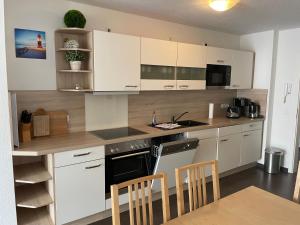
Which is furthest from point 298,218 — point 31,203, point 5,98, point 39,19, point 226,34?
point 226,34

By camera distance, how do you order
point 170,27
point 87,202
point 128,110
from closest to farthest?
point 87,202, point 128,110, point 170,27

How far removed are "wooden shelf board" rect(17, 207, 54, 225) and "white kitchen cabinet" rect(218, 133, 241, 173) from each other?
7.66 ft

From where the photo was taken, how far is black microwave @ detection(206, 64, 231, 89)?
11.3 ft

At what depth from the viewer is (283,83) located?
12.4ft

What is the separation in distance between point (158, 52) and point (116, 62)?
0.59 metres

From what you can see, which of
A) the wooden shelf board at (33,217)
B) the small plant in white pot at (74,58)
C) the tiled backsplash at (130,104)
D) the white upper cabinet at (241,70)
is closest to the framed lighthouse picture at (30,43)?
the small plant in white pot at (74,58)

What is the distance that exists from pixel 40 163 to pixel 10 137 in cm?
59

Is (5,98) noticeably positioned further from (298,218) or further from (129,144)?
(298,218)

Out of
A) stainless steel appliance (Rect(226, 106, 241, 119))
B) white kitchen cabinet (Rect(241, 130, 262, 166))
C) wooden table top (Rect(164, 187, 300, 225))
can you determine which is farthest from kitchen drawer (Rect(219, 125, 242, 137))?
wooden table top (Rect(164, 187, 300, 225))

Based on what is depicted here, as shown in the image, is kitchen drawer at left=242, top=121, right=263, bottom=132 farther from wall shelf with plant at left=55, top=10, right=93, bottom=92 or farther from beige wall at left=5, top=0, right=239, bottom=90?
wall shelf with plant at left=55, top=10, right=93, bottom=92

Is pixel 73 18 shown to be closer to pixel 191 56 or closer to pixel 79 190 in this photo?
pixel 191 56

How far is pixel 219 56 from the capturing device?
11.5 ft

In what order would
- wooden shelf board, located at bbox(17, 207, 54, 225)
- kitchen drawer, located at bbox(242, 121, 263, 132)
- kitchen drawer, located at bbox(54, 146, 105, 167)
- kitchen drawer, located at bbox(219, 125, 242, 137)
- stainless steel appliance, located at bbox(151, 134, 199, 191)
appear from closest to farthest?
kitchen drawer, located at bbox(54, 146, 105, 167)
wooden shelf board, located at bbox(17, 207, 54, 225)
stainless steel appliance, located at bbox(151, 134, 199, 191)
kitchen drawer, located at bbox(219, 125, 242, 137)
kitchen drawer, located at bbox(242, 121, 263, 132)

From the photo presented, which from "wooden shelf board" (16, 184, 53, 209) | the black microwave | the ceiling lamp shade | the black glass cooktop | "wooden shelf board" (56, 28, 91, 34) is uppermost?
the ceiling lamp shade
